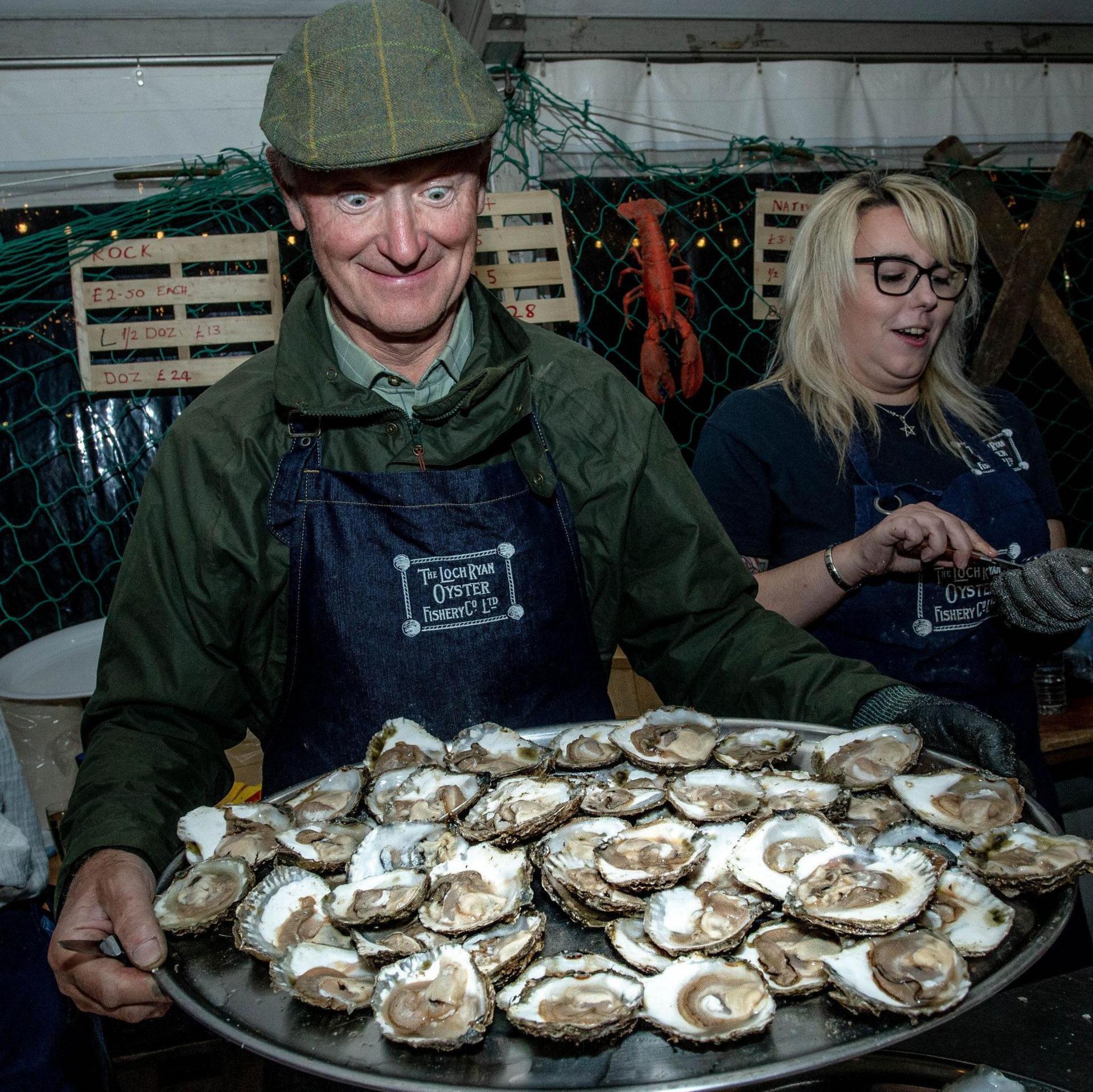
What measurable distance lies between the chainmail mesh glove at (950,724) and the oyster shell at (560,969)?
0.58 metres

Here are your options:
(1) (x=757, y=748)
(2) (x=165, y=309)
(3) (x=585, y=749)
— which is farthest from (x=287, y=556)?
(2) (x=165, y=309)

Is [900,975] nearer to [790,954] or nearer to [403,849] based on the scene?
[790,954]

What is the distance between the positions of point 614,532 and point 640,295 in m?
2.09

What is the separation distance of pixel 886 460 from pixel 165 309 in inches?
94.2

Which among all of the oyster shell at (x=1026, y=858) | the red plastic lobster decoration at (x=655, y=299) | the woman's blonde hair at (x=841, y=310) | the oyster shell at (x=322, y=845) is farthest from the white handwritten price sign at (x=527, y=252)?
the oyster shell at (x=1026, y=858)

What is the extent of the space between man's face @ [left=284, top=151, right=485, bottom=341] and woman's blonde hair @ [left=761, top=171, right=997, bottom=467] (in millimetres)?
1068

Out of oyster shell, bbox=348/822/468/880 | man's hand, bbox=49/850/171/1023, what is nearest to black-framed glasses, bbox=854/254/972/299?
oyster shell, bbox=348/822/468/880

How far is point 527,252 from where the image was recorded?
3383 mm

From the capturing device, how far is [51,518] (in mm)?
3211

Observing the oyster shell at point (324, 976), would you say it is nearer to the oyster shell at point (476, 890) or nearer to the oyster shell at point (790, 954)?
the oyster shell at point (476, 890)

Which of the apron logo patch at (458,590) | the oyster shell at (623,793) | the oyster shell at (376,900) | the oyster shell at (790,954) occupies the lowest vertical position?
the oyster shell at (790,954)

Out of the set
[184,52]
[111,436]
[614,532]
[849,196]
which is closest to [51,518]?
[111,436]

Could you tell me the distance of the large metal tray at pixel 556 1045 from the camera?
0.80 meters

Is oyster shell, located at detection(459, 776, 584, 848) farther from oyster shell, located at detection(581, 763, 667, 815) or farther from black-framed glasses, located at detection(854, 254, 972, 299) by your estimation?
black-framed glasses, located at detection(854, 254, 972, 299)
